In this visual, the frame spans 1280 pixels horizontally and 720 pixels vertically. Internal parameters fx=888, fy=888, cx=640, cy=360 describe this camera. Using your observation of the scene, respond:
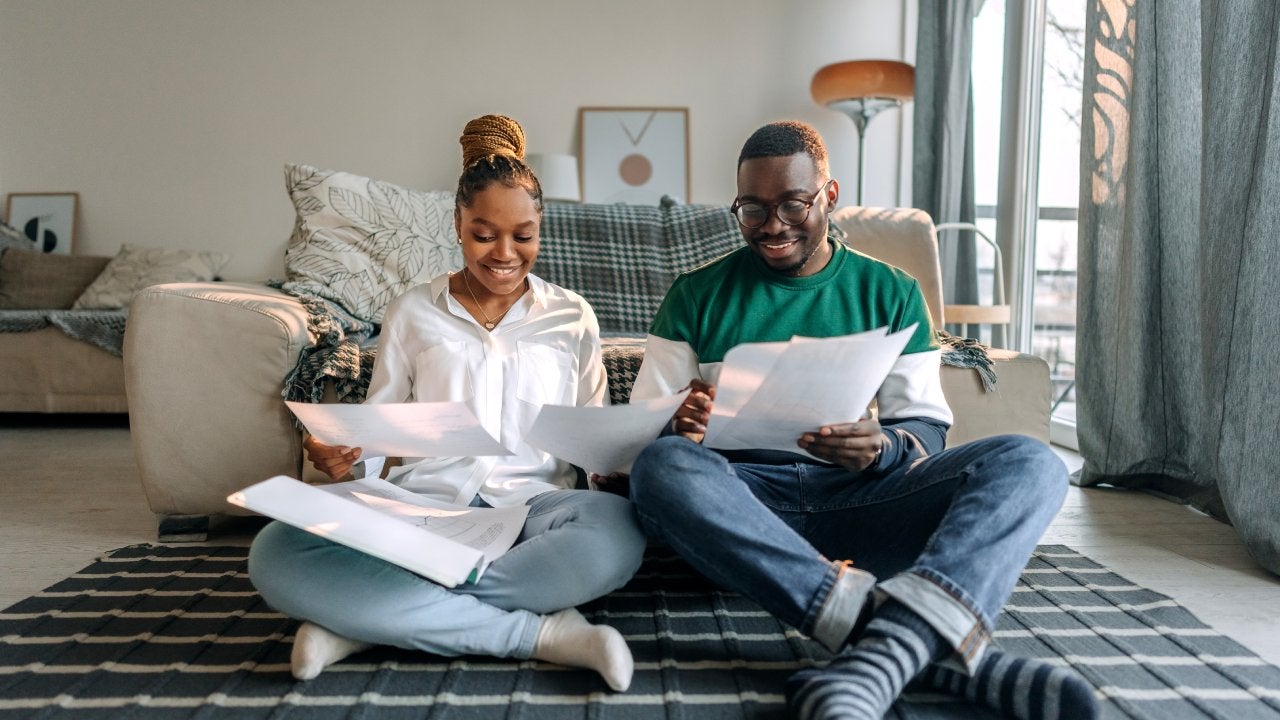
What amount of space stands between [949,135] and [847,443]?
2821 mm

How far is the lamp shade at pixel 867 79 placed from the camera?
351cm

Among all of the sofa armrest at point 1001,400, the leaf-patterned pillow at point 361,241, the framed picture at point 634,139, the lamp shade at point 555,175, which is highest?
the framed picture at point 634,139

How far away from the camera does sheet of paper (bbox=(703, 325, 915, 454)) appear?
986 millimetres

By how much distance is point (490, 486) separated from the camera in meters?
1.32

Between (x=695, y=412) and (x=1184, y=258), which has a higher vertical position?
(x=1184, y=258)

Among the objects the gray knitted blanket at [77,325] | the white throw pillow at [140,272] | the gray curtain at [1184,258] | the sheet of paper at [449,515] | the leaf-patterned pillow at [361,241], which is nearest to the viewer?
the sheet of paper at [449,515]

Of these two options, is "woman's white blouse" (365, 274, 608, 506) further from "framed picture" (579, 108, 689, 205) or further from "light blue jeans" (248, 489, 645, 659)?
"framed picture" (579, 108, 689, 205)

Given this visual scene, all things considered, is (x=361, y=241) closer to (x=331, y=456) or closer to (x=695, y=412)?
(x=331, y=456)

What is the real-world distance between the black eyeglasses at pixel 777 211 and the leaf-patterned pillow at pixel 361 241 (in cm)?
117

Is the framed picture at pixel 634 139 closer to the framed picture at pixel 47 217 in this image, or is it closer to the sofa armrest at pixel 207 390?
the framed picture at pixel 47 217

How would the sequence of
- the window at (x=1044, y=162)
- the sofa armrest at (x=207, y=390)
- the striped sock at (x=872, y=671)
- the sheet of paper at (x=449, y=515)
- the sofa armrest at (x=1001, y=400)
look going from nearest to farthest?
the striped sock at (x=872, y=671)
the sheet of paper at (x=449, y=515)
the sofa armrest at (x=207, y=390)
the sofa armrest at (x=1001, y=400)
the window at (x=1044, y=162)

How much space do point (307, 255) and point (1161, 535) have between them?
196cm

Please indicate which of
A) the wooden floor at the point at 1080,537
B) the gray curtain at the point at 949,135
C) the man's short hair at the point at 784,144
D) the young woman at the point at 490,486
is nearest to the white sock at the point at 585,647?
the young woman at the point at 490,486

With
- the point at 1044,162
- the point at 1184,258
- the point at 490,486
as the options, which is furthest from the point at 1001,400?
→ the point at 1044,162
